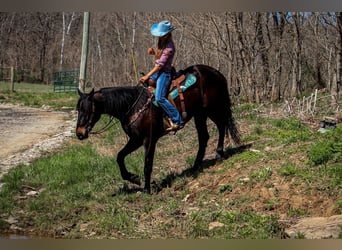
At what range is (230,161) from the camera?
23.1 feet

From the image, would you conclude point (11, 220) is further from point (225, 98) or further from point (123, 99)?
point (225, 98)

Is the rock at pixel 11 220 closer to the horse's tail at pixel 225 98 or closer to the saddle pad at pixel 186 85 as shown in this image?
the saddle pad at pixel 186 85

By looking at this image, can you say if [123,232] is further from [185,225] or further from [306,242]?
[306,242]

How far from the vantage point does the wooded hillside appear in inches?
480

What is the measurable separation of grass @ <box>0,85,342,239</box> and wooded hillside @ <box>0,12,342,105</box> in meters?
3.95

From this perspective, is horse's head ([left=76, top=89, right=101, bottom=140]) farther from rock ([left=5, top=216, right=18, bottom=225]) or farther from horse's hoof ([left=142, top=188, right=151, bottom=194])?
rock ([left=5, top=216, right=18, bottom=225])

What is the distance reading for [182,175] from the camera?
7.00 m

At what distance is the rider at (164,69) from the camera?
20.1ft

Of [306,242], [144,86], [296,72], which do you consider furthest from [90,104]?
[296,72]

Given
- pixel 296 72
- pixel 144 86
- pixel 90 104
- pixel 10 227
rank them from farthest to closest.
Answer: pixel 296 72, pixel 144 86, pixel 90 104, pixel 10 227

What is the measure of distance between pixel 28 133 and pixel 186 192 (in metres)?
5.11
